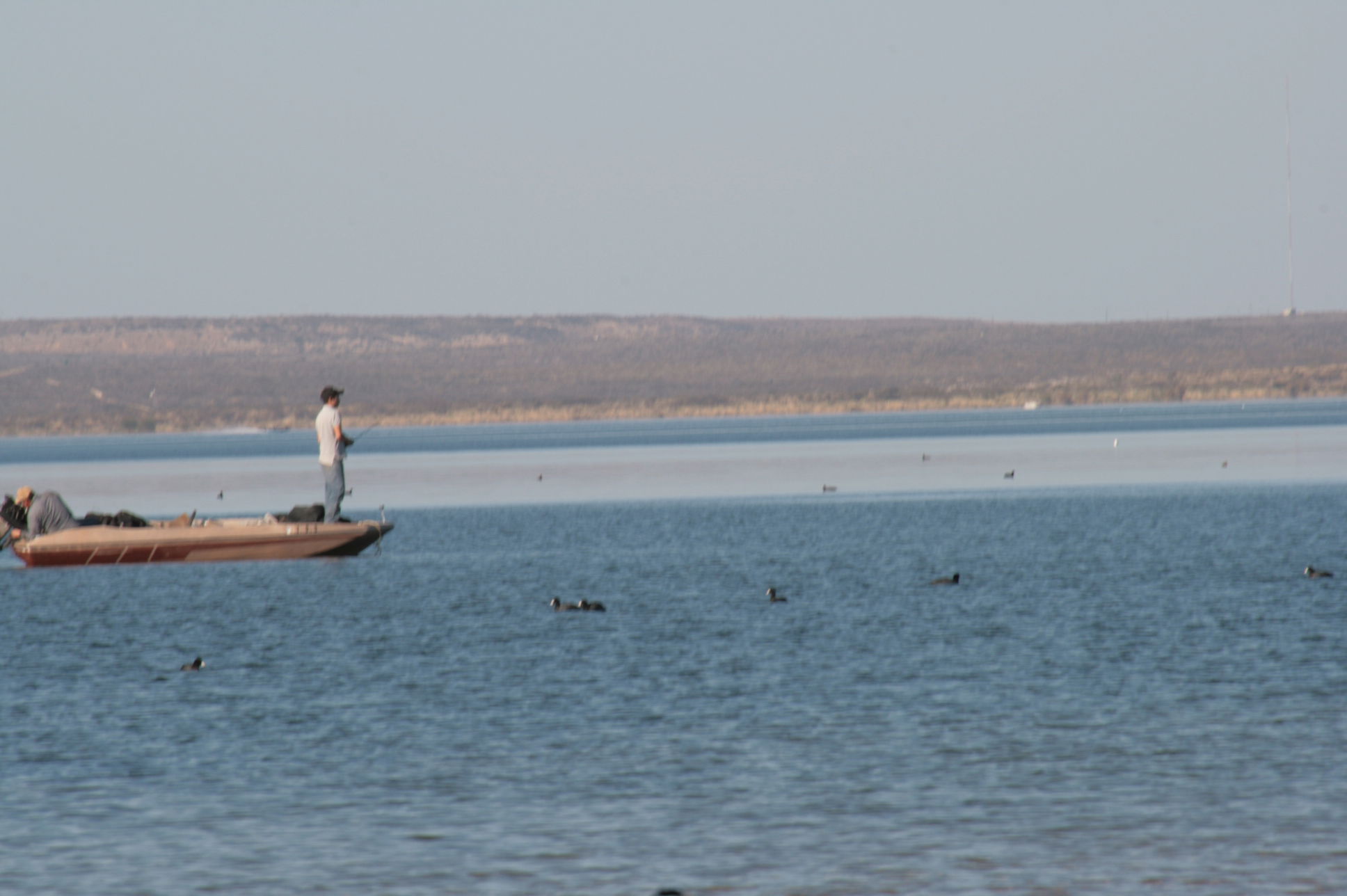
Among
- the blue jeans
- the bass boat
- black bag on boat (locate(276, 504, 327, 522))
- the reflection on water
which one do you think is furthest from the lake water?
the reflection on water

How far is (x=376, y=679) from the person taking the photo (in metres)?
21.0

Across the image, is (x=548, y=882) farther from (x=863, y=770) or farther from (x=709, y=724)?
(x=709, y=724)

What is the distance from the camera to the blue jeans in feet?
112

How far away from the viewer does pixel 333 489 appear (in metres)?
34.8

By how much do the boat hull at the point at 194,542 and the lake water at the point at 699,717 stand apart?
1.35ft

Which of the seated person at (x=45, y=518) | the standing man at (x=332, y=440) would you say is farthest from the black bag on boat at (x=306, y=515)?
the seated person at (x=45, y=518)

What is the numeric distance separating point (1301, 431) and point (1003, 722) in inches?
3597

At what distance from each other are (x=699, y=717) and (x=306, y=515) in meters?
19.5

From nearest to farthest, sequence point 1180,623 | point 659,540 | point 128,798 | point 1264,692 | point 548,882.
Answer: point 548,882 → point 128,798 → point 1264,692 → point 1180,623 → point 659,540

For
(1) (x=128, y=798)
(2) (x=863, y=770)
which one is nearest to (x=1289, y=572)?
(2) (x=863, y=770)

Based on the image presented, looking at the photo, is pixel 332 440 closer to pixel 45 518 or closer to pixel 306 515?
pixel 306 515

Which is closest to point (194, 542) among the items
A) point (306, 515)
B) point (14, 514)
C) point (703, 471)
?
point (306, 515)

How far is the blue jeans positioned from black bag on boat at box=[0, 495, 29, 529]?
5.48 metres

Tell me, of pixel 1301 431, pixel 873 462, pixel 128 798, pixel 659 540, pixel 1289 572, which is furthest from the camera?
pixel 1301 431
